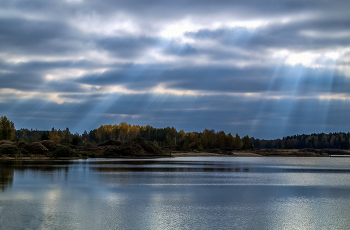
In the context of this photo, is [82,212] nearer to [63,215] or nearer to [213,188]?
[63,215]

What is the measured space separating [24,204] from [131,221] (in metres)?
7.02

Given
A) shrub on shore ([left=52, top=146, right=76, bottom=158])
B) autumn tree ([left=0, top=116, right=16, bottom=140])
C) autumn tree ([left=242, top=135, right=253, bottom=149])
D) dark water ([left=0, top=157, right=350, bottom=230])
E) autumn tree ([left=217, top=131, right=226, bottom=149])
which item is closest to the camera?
dark water ([left=0, top=157, right=350, bottom=230])

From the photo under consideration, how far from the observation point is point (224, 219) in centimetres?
1681

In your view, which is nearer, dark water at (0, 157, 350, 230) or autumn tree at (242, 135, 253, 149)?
dark water at (0, 157, 350, 230)

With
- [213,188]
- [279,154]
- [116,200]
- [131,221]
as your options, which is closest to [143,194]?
[116,200]

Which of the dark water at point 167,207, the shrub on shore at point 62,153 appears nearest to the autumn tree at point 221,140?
the shrub on shore at point 62,153

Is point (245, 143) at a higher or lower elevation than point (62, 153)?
higher

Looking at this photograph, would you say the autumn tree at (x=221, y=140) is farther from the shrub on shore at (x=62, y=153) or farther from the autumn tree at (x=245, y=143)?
the shrub on shore at (x=62, y=153)

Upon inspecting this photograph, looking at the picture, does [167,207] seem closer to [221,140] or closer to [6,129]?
[6,129]

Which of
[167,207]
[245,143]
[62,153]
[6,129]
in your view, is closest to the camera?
[167,207]

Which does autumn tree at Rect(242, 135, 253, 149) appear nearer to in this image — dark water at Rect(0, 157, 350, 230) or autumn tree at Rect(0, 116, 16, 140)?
autumn tree at Rect(0, 116, 16, 140)

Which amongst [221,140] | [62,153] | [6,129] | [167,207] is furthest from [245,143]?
[167,207]

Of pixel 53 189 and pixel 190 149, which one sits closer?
pixel 53 189

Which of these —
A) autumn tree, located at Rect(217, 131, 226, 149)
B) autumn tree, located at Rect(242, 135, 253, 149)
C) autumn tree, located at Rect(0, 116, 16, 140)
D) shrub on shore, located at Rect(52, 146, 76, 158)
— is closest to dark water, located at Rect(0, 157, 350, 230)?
shrub on shore, located at Rect(52, 146, 76, 158)
